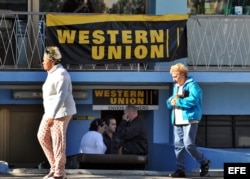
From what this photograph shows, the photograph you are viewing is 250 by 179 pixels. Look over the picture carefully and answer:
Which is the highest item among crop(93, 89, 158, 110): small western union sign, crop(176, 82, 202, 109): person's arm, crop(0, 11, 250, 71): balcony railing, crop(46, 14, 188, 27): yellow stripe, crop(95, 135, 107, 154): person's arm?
crop(46, 14, 188, 27): yellow stripe

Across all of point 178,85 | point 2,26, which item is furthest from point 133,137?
point 2,26

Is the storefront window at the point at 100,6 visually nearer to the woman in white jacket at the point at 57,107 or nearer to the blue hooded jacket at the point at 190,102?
the blue hooded jacket at the point at 190,102

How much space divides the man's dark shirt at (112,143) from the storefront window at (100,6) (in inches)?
110

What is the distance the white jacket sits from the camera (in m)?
8.38

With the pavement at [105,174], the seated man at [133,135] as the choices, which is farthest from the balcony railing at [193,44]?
the pavement at [105,174]

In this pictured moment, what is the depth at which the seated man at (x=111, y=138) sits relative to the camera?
11234mm

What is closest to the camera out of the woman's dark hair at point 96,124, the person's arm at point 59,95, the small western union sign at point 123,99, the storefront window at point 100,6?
the person's arm at point 59,95

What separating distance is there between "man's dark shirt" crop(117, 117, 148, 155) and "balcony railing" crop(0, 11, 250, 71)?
1.63m

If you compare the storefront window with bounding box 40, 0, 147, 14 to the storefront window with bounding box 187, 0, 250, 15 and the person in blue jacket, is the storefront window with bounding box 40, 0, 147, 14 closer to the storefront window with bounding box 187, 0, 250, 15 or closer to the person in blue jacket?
the storefront window with bounding box 187, 0, 250, 15

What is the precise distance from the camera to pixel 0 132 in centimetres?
1270

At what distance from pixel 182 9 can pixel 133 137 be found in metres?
3.17

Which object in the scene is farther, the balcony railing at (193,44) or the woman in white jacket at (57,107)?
the balcony railing at (193,44)

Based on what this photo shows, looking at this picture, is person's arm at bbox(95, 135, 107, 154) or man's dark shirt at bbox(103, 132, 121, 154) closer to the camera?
person's arm at bbox(95, 135, 107, 154)

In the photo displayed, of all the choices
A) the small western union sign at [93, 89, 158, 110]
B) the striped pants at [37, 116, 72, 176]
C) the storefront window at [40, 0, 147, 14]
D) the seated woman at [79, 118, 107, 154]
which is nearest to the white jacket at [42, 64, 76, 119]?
the striped pants at [37, 116, 72, 176]
